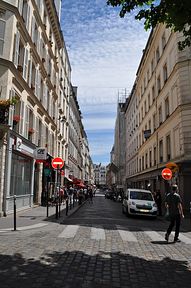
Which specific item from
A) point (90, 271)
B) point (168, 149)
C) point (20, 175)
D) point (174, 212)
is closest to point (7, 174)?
point (20, 175)

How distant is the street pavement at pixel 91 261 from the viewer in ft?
16.3

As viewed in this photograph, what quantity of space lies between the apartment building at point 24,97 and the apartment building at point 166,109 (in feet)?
31.5

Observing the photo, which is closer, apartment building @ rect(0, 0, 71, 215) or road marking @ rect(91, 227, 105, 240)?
road marking @ rect(91, 227, 105, 240)

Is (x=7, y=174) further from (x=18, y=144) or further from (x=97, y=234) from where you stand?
(x=97, y=234)

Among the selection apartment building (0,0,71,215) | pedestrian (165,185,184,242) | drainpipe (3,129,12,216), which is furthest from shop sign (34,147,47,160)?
pedestrian (165,185,184,242)

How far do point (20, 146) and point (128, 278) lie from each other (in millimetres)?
12689

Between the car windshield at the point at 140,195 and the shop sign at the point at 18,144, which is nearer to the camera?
the shop sign at the point at 18,144

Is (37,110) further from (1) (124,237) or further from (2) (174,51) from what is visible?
(1) (124,237)

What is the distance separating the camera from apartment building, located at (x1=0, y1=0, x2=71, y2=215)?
14719 millimetres

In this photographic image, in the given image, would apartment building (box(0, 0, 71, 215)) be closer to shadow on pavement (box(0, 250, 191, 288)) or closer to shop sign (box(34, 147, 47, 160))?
shop sign (box(34, 147, 47, 160))

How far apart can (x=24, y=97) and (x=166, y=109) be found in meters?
12.7

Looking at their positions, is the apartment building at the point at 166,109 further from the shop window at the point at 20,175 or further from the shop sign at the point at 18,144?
the shop sign at the point at 18,144

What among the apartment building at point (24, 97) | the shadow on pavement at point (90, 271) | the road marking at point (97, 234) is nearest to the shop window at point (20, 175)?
the apartment building at point (24, 97)

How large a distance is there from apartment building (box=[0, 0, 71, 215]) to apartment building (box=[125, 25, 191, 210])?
9593 mm
